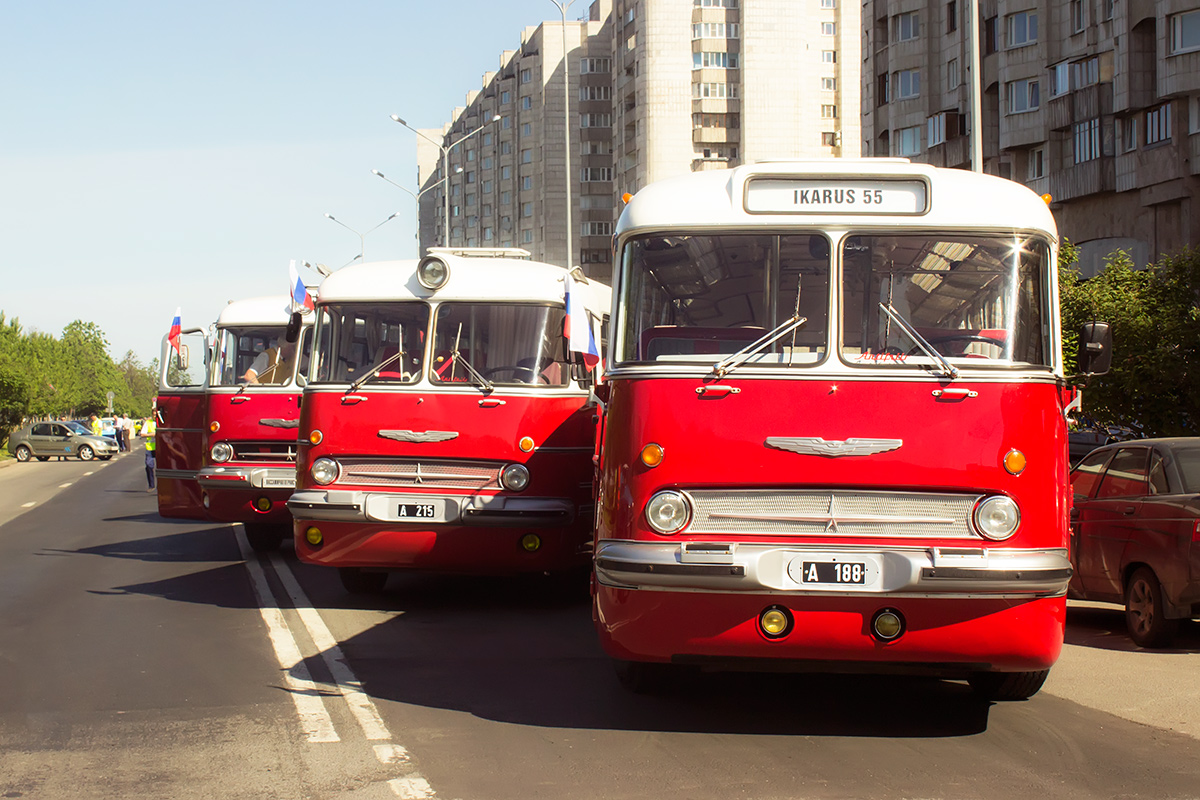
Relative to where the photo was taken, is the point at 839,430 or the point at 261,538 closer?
the point at 839,430

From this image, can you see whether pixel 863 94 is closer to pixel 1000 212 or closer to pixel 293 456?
pixel 293 456

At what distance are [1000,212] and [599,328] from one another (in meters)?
6.40

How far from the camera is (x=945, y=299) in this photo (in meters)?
6.89

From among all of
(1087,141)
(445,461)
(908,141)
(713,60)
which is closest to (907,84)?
(908,141)

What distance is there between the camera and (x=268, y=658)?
904 centimetres

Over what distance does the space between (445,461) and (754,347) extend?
14.7ft

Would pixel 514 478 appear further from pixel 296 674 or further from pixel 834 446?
pixel 834 446

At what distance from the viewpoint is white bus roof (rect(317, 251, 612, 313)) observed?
11.4 m

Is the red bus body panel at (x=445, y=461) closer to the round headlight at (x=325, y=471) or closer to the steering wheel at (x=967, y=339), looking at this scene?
the round headlight at (x=325, y=471)

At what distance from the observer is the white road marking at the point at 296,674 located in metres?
6.98

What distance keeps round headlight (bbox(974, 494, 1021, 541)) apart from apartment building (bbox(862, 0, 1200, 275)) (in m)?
34.6

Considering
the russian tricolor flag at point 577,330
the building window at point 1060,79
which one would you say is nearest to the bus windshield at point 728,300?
the russian tricolor flag at point 577,330

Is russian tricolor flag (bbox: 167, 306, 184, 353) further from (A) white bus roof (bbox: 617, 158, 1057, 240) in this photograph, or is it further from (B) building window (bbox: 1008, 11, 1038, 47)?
(B) building window (bbox: 1008, 11, 1038, 47)

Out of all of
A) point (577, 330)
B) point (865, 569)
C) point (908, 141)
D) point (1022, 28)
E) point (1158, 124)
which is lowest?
point (865, 569)
